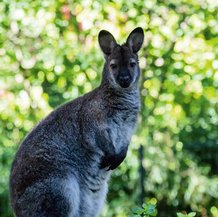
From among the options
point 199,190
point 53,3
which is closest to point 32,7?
point 53,3


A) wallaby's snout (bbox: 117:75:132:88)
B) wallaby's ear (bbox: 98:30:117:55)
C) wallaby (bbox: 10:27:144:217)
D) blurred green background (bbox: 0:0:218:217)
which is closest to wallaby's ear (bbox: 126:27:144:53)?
wallaby (bbox: 10:27:144:217)

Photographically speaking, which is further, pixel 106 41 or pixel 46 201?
pixel 106 41

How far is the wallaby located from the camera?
522cm

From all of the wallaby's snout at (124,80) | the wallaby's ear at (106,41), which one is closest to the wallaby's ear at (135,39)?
the wallaby's ear at (106,41)

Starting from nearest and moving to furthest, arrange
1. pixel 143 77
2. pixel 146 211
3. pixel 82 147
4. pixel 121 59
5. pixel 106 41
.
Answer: pixel 146 211, pixel 82 147, pixel 121 59, pixel 106 41, pixel 143 77

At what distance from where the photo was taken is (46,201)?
518 centimetres

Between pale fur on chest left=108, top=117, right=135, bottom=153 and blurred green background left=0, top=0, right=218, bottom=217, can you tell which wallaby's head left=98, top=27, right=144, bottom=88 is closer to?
pale fur on chest left=108, top=117, right=135, bottom=153

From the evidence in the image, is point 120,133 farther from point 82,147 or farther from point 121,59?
point 121,59

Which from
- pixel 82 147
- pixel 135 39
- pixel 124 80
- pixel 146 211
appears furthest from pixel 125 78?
pixel 146 211

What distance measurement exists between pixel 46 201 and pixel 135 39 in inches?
54.7

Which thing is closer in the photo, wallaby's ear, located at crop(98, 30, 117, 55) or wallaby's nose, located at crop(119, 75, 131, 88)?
wallaby's nose, located at crop(119, 75, 131, 88)

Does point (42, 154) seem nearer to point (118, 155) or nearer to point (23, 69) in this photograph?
point (118, 155)

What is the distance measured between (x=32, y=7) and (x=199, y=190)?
8.20 ft

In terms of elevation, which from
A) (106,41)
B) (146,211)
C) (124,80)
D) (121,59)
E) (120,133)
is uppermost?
(106,41)
